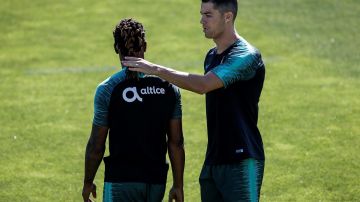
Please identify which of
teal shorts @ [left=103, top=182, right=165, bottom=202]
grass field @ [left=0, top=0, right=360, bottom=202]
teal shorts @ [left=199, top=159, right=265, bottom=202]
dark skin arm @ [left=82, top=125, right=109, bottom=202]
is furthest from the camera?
grass field @ [left=0, top=0, right=360, bottom=202]

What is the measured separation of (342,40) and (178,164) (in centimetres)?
1104

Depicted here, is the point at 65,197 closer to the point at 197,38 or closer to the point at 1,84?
the point at 1,84

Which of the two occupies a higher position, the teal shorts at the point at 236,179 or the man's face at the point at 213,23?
the man's face at the point at 213,23

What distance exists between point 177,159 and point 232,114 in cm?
62

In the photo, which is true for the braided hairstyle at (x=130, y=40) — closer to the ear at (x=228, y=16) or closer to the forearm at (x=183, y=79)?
the forearm at (x=183, y=79)

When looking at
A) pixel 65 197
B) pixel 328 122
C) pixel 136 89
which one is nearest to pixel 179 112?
pixel 136 89

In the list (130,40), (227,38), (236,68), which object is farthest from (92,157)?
(227,38)

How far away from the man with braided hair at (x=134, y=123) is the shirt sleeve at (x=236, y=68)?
42 centimetres

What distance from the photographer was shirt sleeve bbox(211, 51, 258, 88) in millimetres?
6609

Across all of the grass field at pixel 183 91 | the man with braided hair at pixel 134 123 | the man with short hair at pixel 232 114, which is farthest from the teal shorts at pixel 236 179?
the grass field at pixel 183 91

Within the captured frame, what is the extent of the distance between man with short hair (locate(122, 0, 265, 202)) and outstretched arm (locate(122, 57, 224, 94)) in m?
0.11

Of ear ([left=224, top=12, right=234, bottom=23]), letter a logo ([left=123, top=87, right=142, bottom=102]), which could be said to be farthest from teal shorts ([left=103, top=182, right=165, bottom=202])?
ear ([left=224, top=12, right=234, bottom=23])

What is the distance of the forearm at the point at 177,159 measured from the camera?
681cm

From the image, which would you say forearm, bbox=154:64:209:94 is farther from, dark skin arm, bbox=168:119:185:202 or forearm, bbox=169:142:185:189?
forearm, bbox=169:142:185:189
